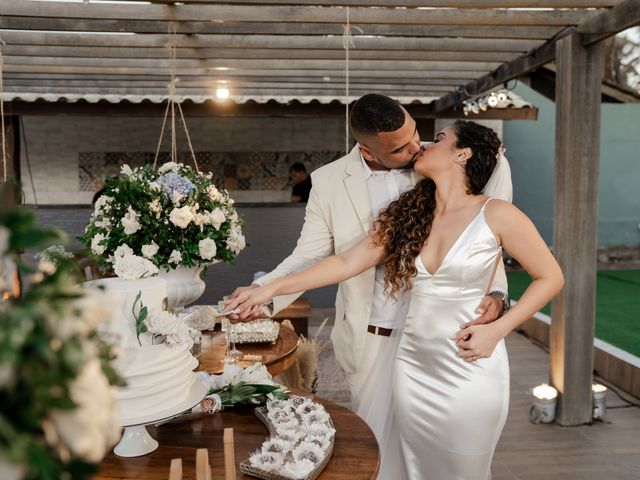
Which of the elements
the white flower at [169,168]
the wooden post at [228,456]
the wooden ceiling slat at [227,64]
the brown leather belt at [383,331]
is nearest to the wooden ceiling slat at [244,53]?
the wooden ceiling slat at [227,64]

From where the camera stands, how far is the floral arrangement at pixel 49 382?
1.88ft

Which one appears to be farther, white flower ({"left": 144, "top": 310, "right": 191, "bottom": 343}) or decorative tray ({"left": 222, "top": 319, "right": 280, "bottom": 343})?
decorative tray ({"left": 222, "top": 319, "right": 280, "bottom": 343})

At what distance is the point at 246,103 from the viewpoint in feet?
25.7

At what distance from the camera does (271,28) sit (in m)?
4.59

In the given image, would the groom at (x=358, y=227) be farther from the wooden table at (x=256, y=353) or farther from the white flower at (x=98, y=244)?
the white flower at (x=98, y=244)

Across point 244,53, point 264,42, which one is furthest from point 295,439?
point 244,53

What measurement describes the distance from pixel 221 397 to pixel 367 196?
111 cm

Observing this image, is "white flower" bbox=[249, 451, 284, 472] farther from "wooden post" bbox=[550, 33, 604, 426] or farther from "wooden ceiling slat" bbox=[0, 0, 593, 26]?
"wooden post" bbox=[550, 33, 604, 426]

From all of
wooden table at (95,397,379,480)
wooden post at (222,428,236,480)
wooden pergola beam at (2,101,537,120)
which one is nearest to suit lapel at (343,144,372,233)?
wooden table at (95,397,379,480)

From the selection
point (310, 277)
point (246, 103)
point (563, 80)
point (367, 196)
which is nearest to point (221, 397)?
point (310, 277)

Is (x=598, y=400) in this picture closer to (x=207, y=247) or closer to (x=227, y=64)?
(x=207, y=247)

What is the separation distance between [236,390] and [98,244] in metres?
0.97

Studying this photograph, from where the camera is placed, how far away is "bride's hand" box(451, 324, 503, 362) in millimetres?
2205

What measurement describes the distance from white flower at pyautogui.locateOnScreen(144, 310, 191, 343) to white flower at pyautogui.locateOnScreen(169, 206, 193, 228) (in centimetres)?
99
